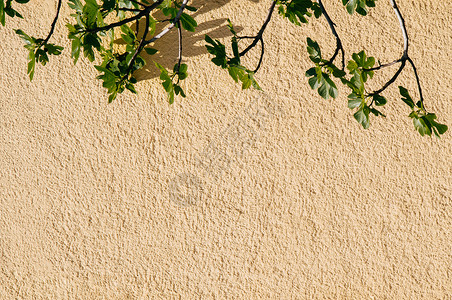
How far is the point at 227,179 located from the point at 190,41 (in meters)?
0.89

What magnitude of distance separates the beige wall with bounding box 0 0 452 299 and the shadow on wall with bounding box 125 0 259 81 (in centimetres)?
1

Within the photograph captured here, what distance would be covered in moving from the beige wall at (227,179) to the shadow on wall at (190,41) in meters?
0.01

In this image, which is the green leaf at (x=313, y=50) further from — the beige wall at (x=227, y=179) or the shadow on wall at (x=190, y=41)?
the shadow on wall at (x=190, y=41)

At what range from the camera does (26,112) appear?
2.45 meters

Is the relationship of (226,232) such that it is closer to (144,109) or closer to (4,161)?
(144,109)

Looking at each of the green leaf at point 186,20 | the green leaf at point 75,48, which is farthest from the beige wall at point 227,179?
the green leaf at point 186,20

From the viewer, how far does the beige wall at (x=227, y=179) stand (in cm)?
226

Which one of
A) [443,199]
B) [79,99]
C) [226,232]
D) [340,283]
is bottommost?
[340,283]

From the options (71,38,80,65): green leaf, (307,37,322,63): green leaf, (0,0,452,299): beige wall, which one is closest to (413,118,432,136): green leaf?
(307,37,322,63): green leaf

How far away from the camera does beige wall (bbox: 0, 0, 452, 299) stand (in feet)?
7.43

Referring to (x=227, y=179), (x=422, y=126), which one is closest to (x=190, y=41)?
(x=227, y=179)

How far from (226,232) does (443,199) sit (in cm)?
132

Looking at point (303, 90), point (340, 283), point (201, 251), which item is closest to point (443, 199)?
point (340, 283)

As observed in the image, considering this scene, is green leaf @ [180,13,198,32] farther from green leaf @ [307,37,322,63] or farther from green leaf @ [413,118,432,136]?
green leaf @ [413,118,432,136]
